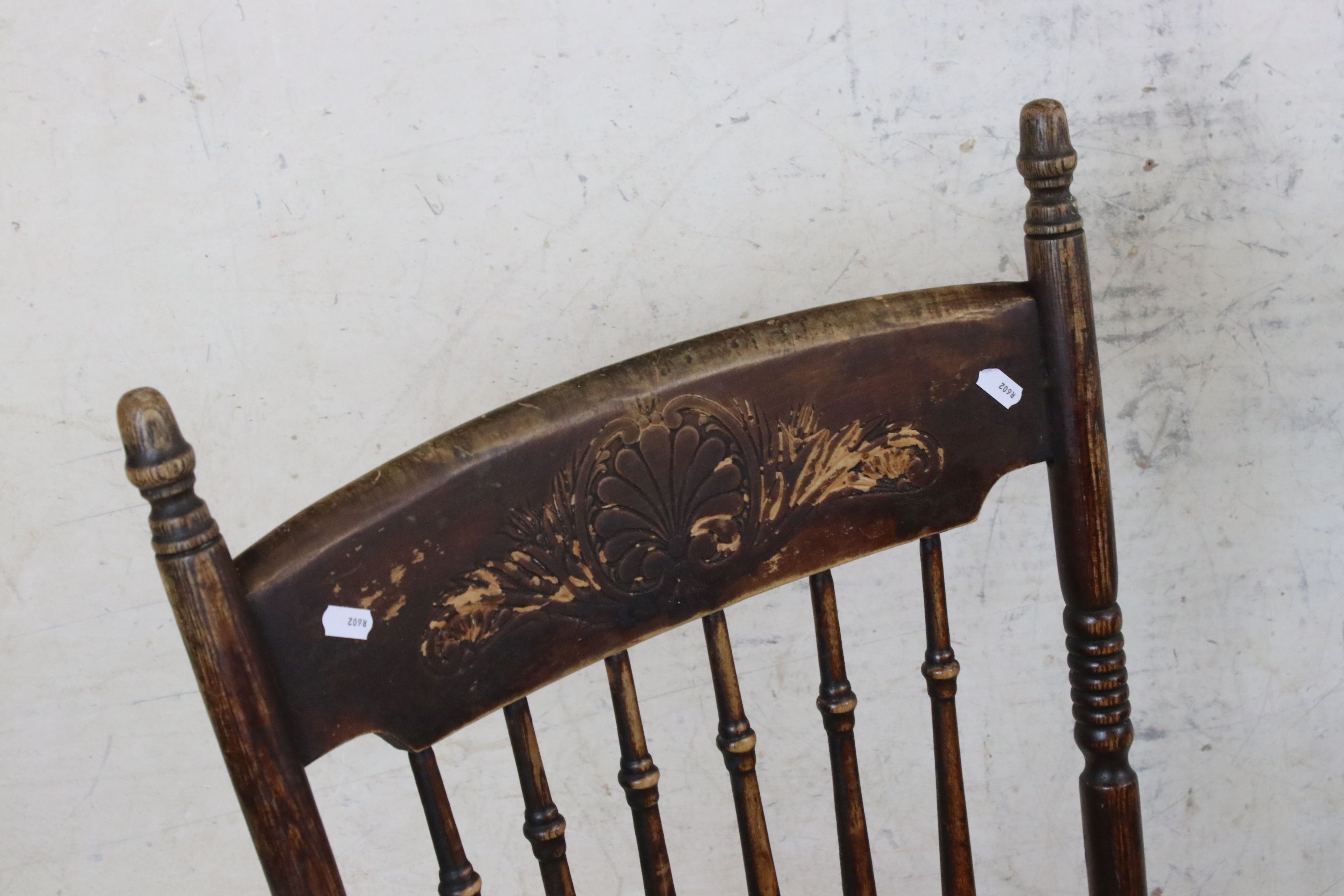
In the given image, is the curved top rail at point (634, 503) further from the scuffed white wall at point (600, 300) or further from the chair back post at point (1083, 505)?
the scuffed white wall at point (600, 300)

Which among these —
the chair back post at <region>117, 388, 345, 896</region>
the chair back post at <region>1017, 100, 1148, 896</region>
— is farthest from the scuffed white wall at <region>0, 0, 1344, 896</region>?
the chair back post at <region>117, 388, 345, 896</region>

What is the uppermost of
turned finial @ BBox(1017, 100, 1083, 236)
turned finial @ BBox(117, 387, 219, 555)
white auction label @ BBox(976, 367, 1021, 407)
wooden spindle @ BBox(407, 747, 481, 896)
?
turned finial @ BBox(1017, 100, 1083, 236)

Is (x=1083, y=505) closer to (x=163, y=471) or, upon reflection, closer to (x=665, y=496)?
(x=665, y=496)

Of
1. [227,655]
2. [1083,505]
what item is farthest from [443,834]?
[1083,505]

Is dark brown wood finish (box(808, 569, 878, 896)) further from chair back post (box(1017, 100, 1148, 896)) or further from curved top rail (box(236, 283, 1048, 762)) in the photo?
chair back post (box(1017, 100, 1148, 896))

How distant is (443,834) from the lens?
2.08 ft

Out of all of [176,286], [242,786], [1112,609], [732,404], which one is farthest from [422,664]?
[176,286]

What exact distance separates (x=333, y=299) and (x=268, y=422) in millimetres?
118

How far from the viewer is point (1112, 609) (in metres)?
0.73

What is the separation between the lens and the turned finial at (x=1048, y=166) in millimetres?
649

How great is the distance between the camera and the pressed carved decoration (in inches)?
24.2

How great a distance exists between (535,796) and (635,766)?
55 millimetres

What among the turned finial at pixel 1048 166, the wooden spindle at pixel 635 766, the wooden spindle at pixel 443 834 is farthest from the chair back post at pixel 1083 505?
the wooden spindle at pixel 443 834

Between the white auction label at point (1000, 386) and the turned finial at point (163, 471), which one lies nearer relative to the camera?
the turned finial at point (163, 471)
